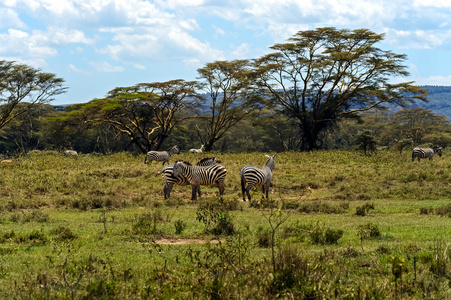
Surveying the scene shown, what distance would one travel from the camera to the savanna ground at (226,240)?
6.10m

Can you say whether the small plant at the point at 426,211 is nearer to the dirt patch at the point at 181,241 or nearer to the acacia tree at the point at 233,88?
the dirt patch at the point at 181,241

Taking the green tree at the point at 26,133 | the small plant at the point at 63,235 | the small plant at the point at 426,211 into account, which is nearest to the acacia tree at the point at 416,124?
the green tree at the point at 26,133

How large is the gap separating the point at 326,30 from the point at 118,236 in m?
31.4

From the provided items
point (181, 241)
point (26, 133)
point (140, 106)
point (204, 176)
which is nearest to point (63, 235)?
point (181, 241)

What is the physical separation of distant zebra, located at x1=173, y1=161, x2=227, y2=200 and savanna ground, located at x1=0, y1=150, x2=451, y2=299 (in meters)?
0.96

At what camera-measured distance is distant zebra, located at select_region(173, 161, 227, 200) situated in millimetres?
16812

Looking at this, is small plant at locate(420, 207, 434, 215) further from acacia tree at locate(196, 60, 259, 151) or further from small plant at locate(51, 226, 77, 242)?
acacia tree at locate(196, 60, 259, 151)

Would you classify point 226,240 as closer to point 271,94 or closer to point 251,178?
point 251,178

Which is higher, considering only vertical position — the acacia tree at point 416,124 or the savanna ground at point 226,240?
the acacia tree at point 416,124

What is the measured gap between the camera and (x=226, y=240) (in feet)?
27.6

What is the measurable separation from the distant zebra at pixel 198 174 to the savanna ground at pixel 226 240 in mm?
963

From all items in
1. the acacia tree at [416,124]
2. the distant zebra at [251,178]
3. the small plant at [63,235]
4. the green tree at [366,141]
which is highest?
the acacia tree at [416,124]

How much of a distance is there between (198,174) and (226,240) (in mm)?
8735

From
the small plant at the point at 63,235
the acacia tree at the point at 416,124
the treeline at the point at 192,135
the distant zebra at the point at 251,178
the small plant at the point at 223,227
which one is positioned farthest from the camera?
the acacia tree at the point at 416,124
